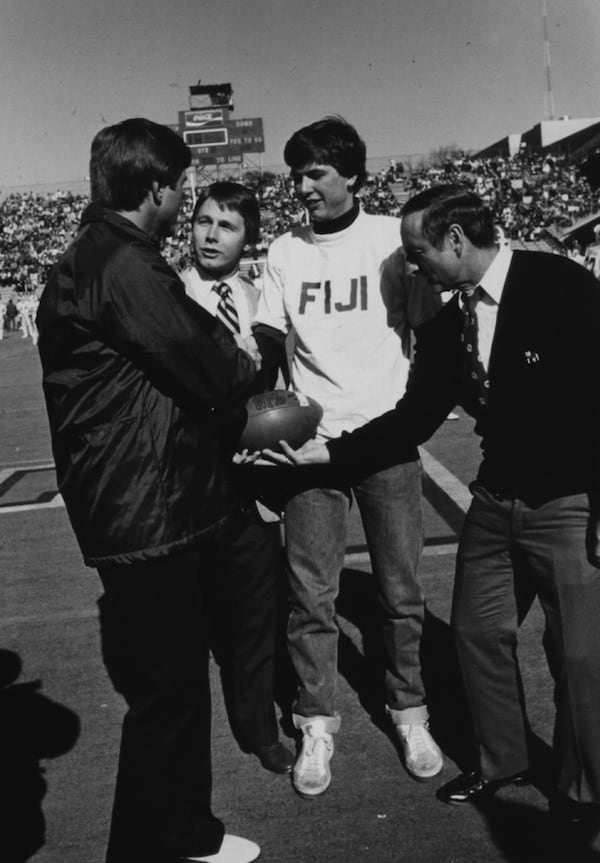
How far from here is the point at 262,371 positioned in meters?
3.68

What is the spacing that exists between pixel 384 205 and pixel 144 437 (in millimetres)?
53440

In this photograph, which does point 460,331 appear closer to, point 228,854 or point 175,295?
point 175,295

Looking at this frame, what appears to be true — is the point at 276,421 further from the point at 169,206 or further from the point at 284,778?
the point at 284,778

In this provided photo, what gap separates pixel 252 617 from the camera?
3604 millimetres

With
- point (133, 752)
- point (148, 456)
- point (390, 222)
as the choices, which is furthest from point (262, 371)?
point (133, 752)

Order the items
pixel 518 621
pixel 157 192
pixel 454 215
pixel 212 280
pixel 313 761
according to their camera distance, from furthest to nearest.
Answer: pixel 212 280, pixel 313 761, pixel 518 621, pixel 454 215, pixel 157 192

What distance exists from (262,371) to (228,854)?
1.77 m

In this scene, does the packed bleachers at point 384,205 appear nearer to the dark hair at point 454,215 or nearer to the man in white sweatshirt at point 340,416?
the man in white sweatshirt at point 340,416

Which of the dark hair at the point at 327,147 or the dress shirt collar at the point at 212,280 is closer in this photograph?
the dark hair at the point at 327,147

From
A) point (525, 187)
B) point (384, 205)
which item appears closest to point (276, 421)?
point (384, 205)

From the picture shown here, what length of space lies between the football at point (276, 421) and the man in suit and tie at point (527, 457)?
611mm

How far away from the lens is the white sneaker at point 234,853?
2898 millimetres

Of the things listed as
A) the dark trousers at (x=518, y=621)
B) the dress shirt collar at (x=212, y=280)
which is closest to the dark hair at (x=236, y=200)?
the dress shirt collar at (x=212, y=280)

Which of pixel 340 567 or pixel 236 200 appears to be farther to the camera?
pixel 236 200
